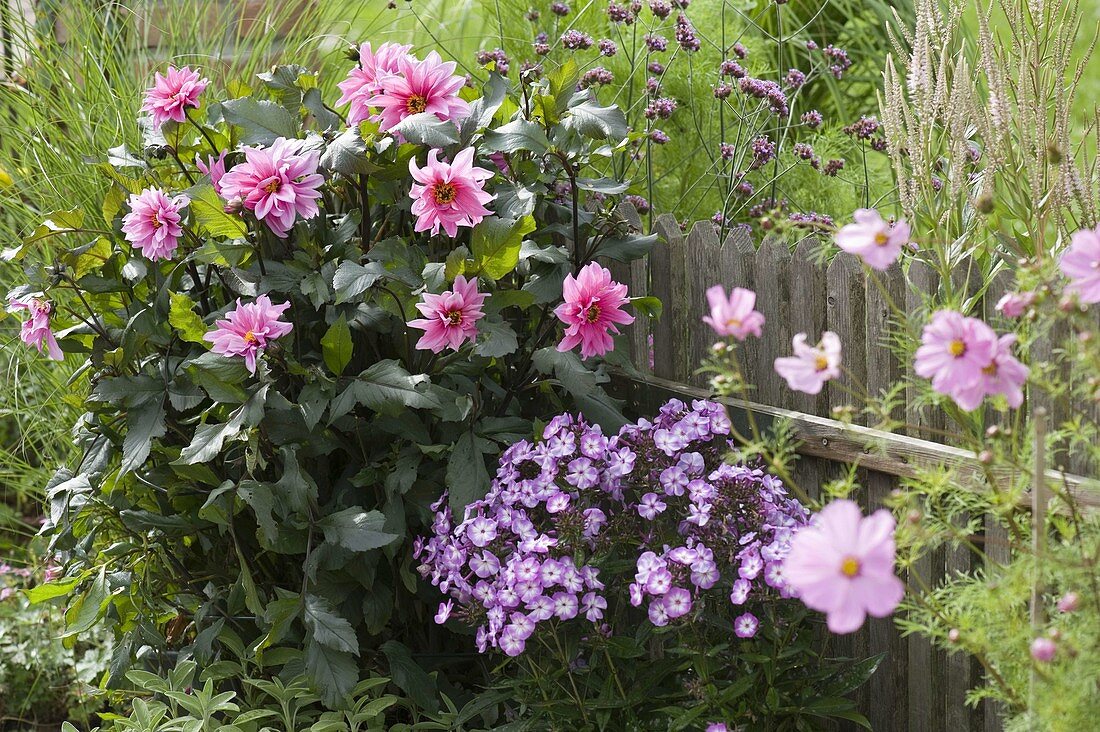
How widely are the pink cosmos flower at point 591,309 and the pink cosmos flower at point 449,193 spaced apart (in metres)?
0.24

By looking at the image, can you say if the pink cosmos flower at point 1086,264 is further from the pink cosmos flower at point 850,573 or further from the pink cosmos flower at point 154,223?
the pink cosmos flower at point 154,223

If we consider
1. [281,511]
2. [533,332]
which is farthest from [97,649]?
[533,332]

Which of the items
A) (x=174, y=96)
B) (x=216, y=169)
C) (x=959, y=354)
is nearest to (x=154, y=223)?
(x=216, y=169)

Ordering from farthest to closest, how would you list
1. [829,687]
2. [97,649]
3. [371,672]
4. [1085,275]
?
[97,649] → [371,672] → [829,687] → [1085,275]

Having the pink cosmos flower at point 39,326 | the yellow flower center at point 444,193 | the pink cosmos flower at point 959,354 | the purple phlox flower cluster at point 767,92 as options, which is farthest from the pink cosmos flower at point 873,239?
the pink cosmos flower at point 39,326

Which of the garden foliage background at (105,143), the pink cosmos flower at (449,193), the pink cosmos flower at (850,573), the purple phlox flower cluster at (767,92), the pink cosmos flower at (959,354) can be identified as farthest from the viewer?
the garden foliage background at (105,143)

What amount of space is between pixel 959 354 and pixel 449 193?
1135mm

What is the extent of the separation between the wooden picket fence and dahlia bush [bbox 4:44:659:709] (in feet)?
0.74

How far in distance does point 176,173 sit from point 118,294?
0.32m

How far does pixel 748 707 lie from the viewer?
6.63 feet

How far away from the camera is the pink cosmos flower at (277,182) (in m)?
2.17

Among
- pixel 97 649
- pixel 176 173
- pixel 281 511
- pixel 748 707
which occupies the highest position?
pixel 176 173

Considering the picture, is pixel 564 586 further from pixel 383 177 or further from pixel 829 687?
pixel 383 177

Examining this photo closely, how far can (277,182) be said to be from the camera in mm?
2186
